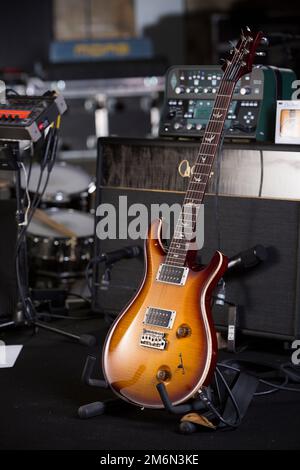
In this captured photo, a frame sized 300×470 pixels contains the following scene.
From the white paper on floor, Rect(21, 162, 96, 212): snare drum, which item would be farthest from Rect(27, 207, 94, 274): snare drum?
the white paper on floor

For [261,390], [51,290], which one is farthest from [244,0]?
[261,390]

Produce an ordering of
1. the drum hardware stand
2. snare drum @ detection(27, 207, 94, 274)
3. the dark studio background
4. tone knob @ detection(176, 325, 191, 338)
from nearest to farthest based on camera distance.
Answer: tone knob @ detection(176, 325, 191, 338) → the drum hardware stand → snare drum @ detection(27, 207, 94, 274) → the dark studio background

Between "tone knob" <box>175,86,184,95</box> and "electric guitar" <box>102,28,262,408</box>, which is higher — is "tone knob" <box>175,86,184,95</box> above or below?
above

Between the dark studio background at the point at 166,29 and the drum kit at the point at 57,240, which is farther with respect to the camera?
the dark studio background at the point at 166,29

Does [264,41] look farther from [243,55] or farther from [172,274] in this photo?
[172,274]

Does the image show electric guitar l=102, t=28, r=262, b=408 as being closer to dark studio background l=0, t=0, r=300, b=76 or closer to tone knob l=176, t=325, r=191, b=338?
tone knob l=176, t=325, r=191, b=338

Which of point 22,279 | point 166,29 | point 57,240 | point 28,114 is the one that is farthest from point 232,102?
point 166,29

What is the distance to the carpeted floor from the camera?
7.80 ft

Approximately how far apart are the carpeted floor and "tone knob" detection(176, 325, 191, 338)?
257mm

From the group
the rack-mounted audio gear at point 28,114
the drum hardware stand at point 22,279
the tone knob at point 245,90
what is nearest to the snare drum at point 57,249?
the drum hardware stand at point 22,279

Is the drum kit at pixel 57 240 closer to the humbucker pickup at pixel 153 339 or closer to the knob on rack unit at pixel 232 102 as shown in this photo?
the knob on rack unit at pixel 232 102

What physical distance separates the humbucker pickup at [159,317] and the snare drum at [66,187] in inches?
68.6

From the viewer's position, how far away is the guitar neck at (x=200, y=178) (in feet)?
8.57
